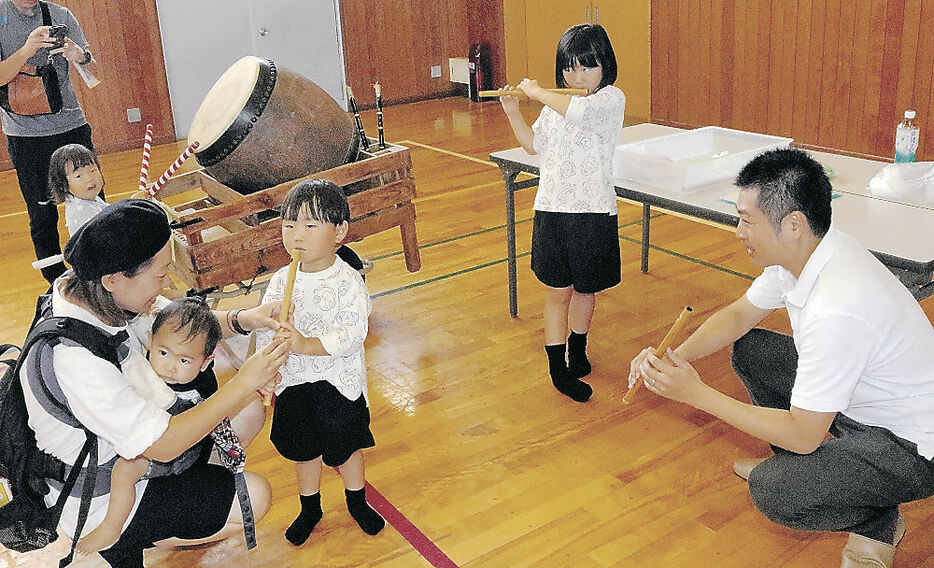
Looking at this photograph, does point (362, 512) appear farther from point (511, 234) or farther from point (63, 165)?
point (63, 165)

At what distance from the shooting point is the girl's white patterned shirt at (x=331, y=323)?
2051 mm

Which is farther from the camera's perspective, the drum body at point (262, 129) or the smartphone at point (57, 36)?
the smartphone at point (57, 36)

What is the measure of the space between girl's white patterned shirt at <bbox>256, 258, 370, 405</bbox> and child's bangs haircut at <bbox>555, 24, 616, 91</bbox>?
102 centimetres

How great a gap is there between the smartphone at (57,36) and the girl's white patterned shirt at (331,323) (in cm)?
202

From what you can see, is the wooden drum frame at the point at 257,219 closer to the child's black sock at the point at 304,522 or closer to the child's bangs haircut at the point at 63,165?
the child's bangs haircut at the point at 63,165

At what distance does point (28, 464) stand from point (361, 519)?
845mm

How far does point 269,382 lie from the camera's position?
1899 mm

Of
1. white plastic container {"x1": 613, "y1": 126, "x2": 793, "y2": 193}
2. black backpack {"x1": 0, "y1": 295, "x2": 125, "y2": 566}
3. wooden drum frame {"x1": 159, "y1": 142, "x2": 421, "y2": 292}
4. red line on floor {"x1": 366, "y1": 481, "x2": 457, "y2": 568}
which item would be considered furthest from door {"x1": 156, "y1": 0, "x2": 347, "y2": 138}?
black backpack {"x1": 0, "y1": 295, "x2": 125, "y2": 566}

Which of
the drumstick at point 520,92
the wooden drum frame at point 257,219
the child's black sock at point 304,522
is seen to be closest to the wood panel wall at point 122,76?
the wooden drum frame at point 257,219

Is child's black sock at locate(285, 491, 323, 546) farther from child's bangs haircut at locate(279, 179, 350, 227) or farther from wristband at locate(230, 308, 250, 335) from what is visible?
child's bangs haircut at locate(279, 179, 350, 227)

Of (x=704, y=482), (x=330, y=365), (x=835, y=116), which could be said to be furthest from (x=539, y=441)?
(x=835, y=116)

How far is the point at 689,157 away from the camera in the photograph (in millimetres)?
3295

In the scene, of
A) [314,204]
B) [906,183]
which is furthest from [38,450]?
[906,183]

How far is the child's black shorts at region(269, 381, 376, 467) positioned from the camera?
2.13m
